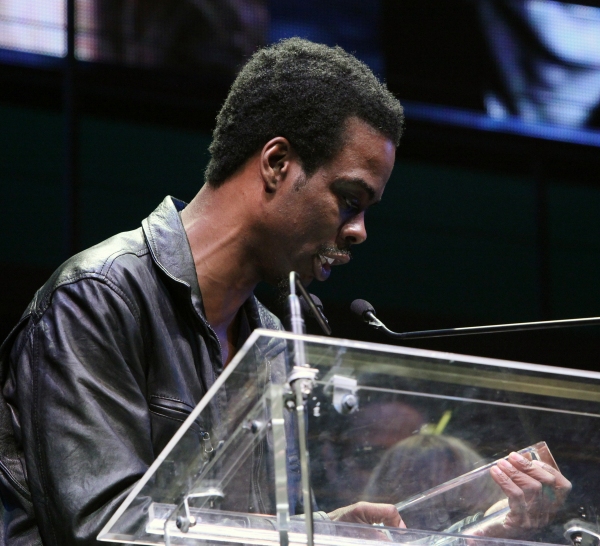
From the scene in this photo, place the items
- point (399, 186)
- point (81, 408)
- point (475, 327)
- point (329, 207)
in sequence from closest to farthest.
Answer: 1. point (81, 408)
2. point (475, 327)
3. point (329, 207)
4. point (399, 186)

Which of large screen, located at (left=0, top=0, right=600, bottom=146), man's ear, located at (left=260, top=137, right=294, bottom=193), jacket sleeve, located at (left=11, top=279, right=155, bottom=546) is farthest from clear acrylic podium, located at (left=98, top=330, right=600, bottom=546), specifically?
large screen, located at (left=0, top=0, right=600, bottom=146)

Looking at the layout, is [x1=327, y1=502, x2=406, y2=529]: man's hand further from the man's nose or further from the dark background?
the dark background

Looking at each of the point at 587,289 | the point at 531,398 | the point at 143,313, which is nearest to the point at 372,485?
the point at 531,398

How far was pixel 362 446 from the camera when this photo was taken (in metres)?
1.50

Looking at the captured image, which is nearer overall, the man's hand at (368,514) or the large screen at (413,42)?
the man's hand at (368,514)

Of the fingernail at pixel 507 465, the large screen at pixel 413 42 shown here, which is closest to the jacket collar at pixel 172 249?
the fingernail at pixel 507 465

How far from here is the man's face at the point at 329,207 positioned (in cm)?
215

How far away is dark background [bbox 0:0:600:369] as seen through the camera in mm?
4066

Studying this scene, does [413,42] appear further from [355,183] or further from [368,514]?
[368,514]

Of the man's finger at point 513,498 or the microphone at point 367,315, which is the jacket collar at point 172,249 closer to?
the microphone at point 367,315

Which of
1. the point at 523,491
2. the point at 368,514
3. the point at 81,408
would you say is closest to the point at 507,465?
the point at 523,491

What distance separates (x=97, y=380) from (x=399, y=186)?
10.0 feet

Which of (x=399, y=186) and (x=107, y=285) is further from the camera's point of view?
(x=399, y=186)

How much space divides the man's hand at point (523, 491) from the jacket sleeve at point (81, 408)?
60 centimetres
